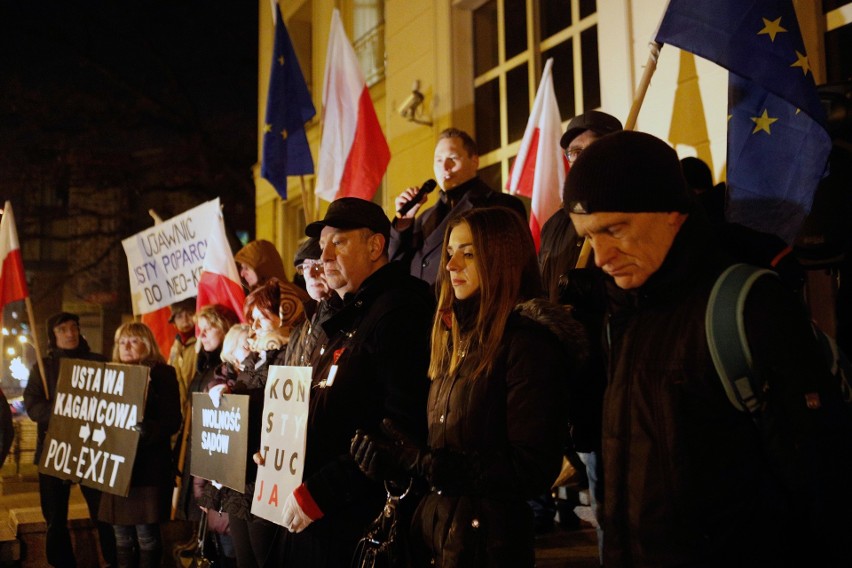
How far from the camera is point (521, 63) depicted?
8.92 m

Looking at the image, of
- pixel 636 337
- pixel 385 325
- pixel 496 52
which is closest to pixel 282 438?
pixel 385 325

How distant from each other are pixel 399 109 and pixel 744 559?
346 inches

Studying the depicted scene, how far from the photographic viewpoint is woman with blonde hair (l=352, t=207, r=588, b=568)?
8.70 ft

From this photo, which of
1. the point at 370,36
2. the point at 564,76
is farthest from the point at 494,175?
the point at 370,36

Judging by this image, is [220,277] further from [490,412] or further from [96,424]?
[490,412]

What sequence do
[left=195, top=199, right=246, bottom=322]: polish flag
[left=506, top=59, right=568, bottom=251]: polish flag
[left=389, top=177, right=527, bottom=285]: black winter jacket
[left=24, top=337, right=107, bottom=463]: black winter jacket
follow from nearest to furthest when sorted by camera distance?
[left=389, top=177, right=527, bottom=285]: black winter jacket → [left=506, top=59, right=568, bottom=251]: polish flag → [left=195, top=199, right=246, bottom=322]: polish flag → [left=24, top=337, right=107, bottom=463]: black winter jacket

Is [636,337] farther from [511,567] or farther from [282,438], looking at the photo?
[282,438]

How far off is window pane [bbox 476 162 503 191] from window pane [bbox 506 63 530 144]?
0.34 m

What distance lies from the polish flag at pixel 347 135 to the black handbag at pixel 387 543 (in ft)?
15.1

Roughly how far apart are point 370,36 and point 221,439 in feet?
29.3

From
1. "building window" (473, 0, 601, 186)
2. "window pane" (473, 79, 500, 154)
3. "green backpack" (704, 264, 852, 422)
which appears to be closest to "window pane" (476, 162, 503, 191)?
"building window" (473, 0, 601, 186)

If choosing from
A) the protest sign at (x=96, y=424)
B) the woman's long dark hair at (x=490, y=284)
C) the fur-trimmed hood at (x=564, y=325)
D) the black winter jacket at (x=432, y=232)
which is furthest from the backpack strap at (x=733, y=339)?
the protest sign at (x=96, y=424)

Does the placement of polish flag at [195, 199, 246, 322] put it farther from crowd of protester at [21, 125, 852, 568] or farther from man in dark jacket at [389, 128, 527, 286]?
crowd of protester at [21, 125, 852, 568]

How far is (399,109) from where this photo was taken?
10227 mm
